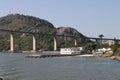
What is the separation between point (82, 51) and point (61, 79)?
114 metres

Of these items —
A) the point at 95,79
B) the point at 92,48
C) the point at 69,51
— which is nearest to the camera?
the point at 95,79

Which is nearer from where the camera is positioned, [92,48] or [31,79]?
[31,79]

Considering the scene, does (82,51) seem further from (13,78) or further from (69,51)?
(13,78)

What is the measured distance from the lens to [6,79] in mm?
48906

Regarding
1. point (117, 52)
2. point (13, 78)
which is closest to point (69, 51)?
point (117, 52)

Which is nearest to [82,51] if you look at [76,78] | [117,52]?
[117,52]

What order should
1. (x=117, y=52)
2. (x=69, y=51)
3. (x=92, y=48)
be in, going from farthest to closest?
(x=92, y=48) < (x=69, y=51) < (x=117, y=52)

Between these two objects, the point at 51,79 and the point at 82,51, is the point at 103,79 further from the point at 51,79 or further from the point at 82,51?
the point at 82,51

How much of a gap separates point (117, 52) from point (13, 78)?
72.4 meters

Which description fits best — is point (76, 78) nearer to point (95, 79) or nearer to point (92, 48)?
point (95, 79)

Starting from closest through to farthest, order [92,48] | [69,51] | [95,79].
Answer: [95,79], [69,51], [92,48]

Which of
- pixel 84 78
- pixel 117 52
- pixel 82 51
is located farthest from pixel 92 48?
pixel 84 78

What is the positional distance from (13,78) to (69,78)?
24.1 ft

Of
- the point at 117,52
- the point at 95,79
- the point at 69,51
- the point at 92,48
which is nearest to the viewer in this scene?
the point at 95,79
